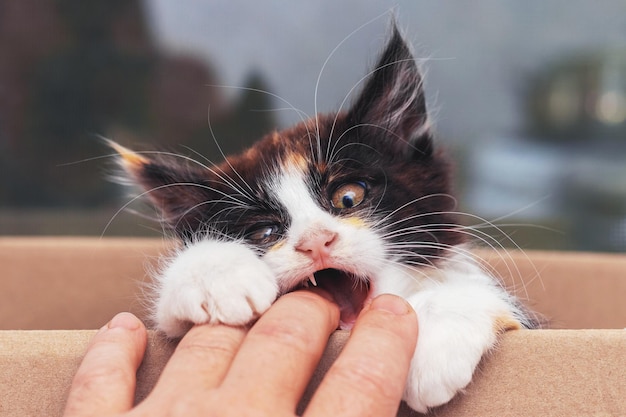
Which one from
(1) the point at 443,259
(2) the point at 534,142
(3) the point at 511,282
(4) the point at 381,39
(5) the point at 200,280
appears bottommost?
(2) the point at 534,142

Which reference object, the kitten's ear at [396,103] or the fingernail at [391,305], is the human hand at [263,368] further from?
the kitten's ear at [396,103]

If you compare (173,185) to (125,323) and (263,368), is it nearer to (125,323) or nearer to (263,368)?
(125,323)

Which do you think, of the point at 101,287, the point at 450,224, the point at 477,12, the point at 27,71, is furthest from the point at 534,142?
the point at 27,71

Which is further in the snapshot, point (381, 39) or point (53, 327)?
point (53, 327)

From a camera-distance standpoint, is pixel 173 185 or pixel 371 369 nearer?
pixel 371 369

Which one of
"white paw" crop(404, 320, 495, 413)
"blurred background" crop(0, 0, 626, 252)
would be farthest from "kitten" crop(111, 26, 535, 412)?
"blurred background" crop(0, 0, 626, 252)

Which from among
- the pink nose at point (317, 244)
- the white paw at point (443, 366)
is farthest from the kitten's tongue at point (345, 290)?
the white paw at point (443, 366)

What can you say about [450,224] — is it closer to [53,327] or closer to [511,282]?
[511,282]

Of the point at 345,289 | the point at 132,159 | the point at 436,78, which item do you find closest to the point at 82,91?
the point at 436,78
